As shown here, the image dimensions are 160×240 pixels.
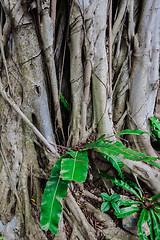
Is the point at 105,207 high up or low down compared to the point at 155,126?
down

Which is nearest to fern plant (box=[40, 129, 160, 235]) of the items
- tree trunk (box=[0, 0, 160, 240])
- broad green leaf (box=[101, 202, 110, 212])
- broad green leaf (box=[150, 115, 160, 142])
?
tree trunk (box=[0, 0, 160, 240])

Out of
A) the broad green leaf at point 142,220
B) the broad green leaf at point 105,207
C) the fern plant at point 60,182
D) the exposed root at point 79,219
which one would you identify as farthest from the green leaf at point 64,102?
the broad green leaf at point 142,220

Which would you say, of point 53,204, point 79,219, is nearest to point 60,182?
point 53,204

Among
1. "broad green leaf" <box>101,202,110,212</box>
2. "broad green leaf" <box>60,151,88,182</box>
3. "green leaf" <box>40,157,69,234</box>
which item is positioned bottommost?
"broad green leaf" <box>101,202,110,212</box>

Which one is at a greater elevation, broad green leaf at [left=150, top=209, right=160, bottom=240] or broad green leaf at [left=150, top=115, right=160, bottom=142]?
broad green leaf at [left=150, top=115, right=160, bottom=142]

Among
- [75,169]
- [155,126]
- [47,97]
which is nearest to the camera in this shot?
[75,169]

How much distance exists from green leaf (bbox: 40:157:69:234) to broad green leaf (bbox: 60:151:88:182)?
0.55 ft

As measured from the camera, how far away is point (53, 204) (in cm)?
109

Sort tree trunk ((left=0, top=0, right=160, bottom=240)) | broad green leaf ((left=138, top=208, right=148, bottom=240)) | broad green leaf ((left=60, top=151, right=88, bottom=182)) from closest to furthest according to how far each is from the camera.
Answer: broad green leaf ((left=60, top=151, right=88, bottom=182)), broad green leaf ((left=138, top=208, right=148, bottom=240)), tree trunk ((left=0, top=0, right=160, bottom=240))

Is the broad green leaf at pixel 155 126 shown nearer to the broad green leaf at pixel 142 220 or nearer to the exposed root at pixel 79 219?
the broad green leaf at pixel 142 220

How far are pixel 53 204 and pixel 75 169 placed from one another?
1.01 feet

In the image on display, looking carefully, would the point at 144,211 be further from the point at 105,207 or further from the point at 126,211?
the point at 105,207

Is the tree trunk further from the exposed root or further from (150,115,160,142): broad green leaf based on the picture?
(150,115,160,142): broad green leaf

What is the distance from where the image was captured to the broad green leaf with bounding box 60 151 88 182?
1.01 metres
